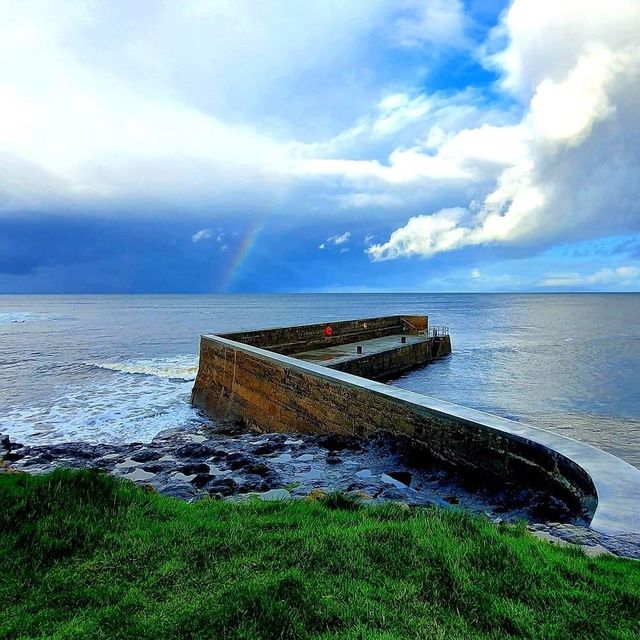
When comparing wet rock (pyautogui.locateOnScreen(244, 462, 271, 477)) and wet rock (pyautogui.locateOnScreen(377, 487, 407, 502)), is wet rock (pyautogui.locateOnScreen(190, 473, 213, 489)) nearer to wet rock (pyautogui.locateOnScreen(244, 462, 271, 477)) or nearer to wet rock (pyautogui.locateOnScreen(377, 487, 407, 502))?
wet rock (pyautogui.locateOnScreen(244, 462, 271, 477))

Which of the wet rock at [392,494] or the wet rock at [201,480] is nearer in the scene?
the wet rock at [392,494]

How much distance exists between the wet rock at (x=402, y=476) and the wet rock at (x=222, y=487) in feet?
8.10

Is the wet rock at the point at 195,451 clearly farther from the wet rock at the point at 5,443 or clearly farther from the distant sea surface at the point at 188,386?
the wet rock at the point at 5,443

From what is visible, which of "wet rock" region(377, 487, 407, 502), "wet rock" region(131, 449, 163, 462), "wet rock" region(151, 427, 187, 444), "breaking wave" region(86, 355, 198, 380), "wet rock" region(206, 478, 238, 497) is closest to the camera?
"wet rock" region(377, 487, 407, 502)

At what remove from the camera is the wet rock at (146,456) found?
10258mm

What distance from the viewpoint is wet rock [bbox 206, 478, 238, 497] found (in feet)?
22.3

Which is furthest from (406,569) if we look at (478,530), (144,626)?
(144,626)

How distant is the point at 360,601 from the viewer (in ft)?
10.0

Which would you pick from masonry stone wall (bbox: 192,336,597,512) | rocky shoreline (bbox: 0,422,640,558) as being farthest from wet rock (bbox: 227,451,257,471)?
masonry stone wall (bbox: 192,336,597,512)

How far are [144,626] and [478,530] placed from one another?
2.73 meters

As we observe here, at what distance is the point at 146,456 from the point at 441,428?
6450mm

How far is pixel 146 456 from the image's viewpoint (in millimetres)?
10430

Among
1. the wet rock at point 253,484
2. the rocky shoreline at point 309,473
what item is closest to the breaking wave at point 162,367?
the rocky shoreline at point 309,473

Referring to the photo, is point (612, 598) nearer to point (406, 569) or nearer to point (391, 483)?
point (406, 569)
